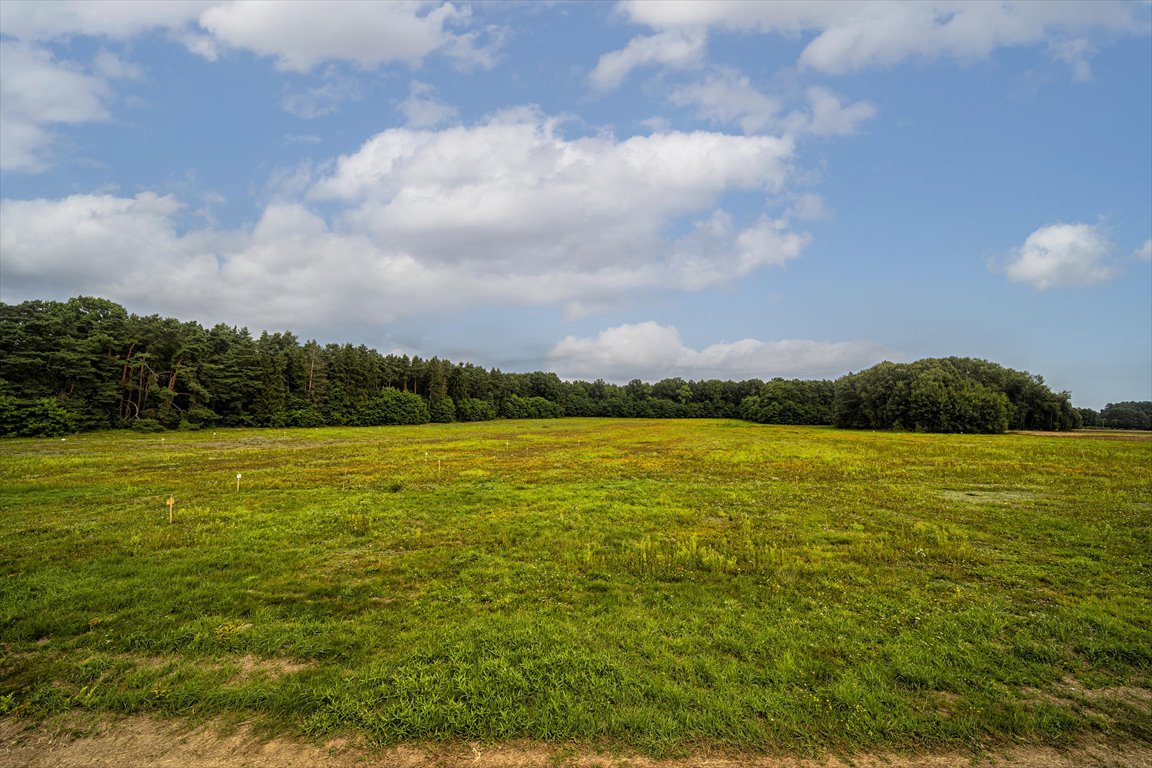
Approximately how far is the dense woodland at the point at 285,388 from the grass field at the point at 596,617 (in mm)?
64017

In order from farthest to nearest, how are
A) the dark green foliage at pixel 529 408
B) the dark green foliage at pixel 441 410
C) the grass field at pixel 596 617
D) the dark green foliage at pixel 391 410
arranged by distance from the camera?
the dark green foliage at pixel 529 408
the dark green foliage at pixel 441 410
the dark green foliage at pixel 391 410
the grass field at pixel 596 617

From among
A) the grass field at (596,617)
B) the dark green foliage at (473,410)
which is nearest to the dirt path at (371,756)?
the grass field at (596,617)

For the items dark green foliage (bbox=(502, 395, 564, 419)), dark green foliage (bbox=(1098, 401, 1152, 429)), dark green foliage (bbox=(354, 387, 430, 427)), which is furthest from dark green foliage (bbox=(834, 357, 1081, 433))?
dark green foliage (bbox=(354, 387, 430, 427))

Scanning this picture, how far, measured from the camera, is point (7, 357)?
5881cm

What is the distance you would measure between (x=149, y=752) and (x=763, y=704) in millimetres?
8051

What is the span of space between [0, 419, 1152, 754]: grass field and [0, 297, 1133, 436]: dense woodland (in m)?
64.0

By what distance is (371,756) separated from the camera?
555 cm

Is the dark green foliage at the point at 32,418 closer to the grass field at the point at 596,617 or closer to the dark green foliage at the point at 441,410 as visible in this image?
the grass field at the point at 596,617

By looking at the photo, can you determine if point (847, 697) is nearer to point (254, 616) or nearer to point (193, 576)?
point (254, 616)

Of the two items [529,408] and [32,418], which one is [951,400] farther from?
[32,418]

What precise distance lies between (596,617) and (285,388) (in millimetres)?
96953

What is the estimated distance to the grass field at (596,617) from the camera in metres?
6.25

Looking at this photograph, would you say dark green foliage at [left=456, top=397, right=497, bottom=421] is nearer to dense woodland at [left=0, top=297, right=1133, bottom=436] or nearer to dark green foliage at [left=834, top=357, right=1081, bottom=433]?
dense woodland at [left=0, top=297, right=1133, bottom=436]

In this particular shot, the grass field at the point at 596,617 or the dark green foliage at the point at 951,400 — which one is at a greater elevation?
the dark green foliage at the point at 951,400
